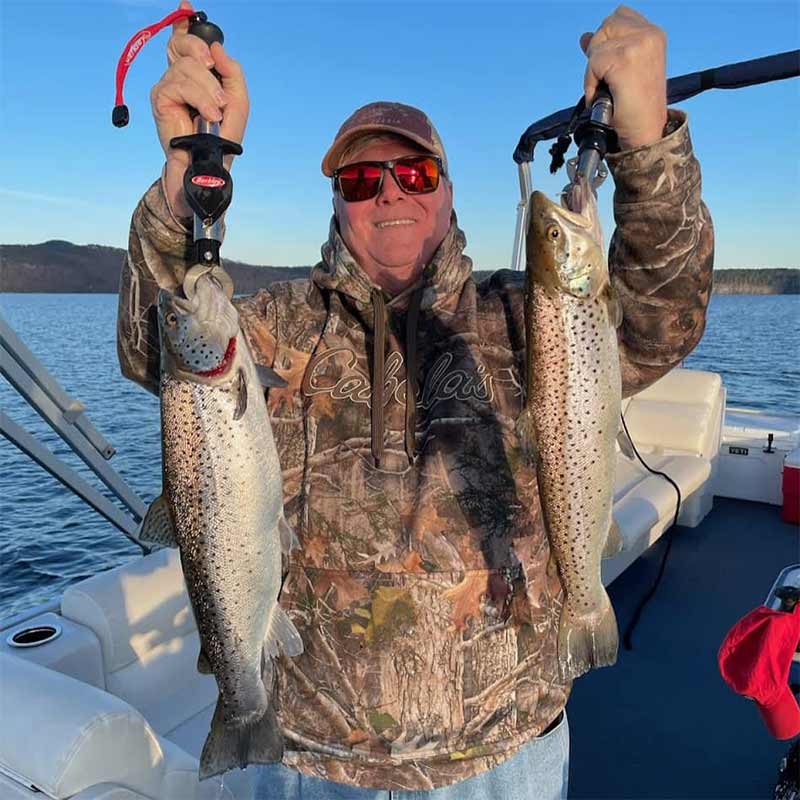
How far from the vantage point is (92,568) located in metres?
11.8

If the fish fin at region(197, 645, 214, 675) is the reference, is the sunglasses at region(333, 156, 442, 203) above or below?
above

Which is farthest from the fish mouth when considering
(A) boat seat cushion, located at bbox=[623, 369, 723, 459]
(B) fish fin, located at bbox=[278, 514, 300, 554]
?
(A) boat seat cushion, located at bbox=[623, 369, 723, 459]

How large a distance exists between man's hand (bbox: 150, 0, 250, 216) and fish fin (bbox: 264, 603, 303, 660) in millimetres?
1335

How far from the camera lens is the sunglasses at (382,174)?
273 cm

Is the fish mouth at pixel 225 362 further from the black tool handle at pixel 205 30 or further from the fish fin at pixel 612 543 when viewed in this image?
the fish fin at pixel 612 543

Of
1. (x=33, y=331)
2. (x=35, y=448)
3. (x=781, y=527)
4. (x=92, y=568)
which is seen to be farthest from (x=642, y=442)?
(x=33, y=331)

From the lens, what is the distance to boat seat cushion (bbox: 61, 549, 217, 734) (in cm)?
415

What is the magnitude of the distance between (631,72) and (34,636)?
12.9 feet

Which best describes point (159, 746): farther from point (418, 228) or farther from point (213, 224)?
point (418, 228)

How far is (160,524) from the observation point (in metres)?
2.36

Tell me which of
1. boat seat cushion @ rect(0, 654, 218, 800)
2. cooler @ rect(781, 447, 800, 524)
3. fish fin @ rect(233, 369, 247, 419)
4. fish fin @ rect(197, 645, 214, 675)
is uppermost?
fish fin @ rect(233, 369, 247, 419)

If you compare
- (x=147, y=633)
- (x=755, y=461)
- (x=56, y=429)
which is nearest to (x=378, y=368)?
(x=147, y=633)

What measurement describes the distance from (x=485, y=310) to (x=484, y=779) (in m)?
1.58

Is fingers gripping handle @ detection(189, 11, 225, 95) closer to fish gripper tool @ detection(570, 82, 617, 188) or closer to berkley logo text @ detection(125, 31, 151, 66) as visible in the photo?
berkley logo text @ detection(125, 31, 151, 66)
